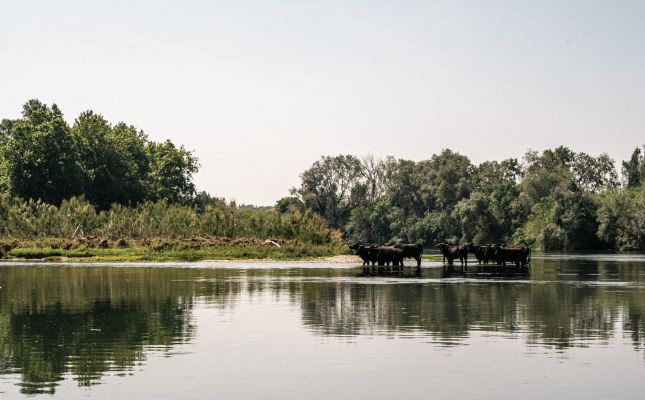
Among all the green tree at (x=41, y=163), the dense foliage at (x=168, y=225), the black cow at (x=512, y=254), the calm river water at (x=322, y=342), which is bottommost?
the calm river water at (x=322, y=342)

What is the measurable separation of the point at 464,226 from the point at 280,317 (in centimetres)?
12753

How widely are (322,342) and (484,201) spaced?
132511 mm

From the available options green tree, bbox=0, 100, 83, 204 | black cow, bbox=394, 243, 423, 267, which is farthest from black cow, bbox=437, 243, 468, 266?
green tree, bbox=0, 100, 83, 204

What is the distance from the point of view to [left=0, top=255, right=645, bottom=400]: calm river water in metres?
16.8

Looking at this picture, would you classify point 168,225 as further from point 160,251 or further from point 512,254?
point 512,254

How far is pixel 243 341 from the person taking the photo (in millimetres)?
22984

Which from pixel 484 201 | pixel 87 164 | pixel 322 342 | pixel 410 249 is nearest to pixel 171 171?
pixel 87 164

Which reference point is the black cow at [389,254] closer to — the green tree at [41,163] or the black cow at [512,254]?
the black cow at [512,254]

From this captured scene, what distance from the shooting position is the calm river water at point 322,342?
1684cm

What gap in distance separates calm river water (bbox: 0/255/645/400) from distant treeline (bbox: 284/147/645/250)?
3737 inches

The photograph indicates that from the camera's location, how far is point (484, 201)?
15262cm

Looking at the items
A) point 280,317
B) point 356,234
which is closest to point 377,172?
point 356,234

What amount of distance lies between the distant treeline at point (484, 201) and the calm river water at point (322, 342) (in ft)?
311

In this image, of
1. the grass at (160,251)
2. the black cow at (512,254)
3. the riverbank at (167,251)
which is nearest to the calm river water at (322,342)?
the black cow at (512,254)
